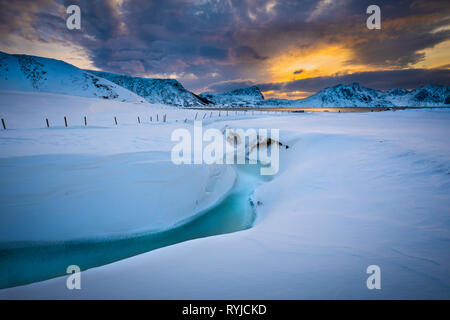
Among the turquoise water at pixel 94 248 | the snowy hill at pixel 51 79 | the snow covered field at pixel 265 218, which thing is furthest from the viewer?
the snowy hill at pixel 51 79

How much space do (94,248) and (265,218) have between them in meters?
5.24

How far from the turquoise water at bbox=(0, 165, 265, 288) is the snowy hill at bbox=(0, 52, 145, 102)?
92.1 metres

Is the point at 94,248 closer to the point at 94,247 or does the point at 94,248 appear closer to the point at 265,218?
the point at 94,247

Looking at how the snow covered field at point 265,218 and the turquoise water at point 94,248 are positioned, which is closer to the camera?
the snow covered field at point 265,218

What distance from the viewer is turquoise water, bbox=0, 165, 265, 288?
4465 mm

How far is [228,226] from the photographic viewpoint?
246 inches

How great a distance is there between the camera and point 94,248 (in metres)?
5.32

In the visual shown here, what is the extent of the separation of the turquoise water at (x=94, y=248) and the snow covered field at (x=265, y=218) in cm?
34

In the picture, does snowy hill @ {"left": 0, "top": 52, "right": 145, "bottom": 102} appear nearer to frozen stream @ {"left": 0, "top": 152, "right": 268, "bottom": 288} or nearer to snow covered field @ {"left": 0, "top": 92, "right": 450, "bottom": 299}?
snow covered field @ {"left": 0, "top": 92, "right": 450, "bottom": 299}

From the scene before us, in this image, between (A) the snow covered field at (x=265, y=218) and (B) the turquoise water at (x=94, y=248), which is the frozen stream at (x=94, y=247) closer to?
(B) the turquoise water at (x=94, y=248)

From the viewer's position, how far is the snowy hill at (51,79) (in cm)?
7336

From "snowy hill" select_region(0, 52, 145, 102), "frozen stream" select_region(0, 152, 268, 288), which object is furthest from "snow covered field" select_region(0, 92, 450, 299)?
"snowy hill" select_region(0, 52, 145, 102)

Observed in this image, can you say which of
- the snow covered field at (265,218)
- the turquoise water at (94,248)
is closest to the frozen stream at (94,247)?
the turquoise water at (94,248)

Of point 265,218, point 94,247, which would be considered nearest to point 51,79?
point 94,247
